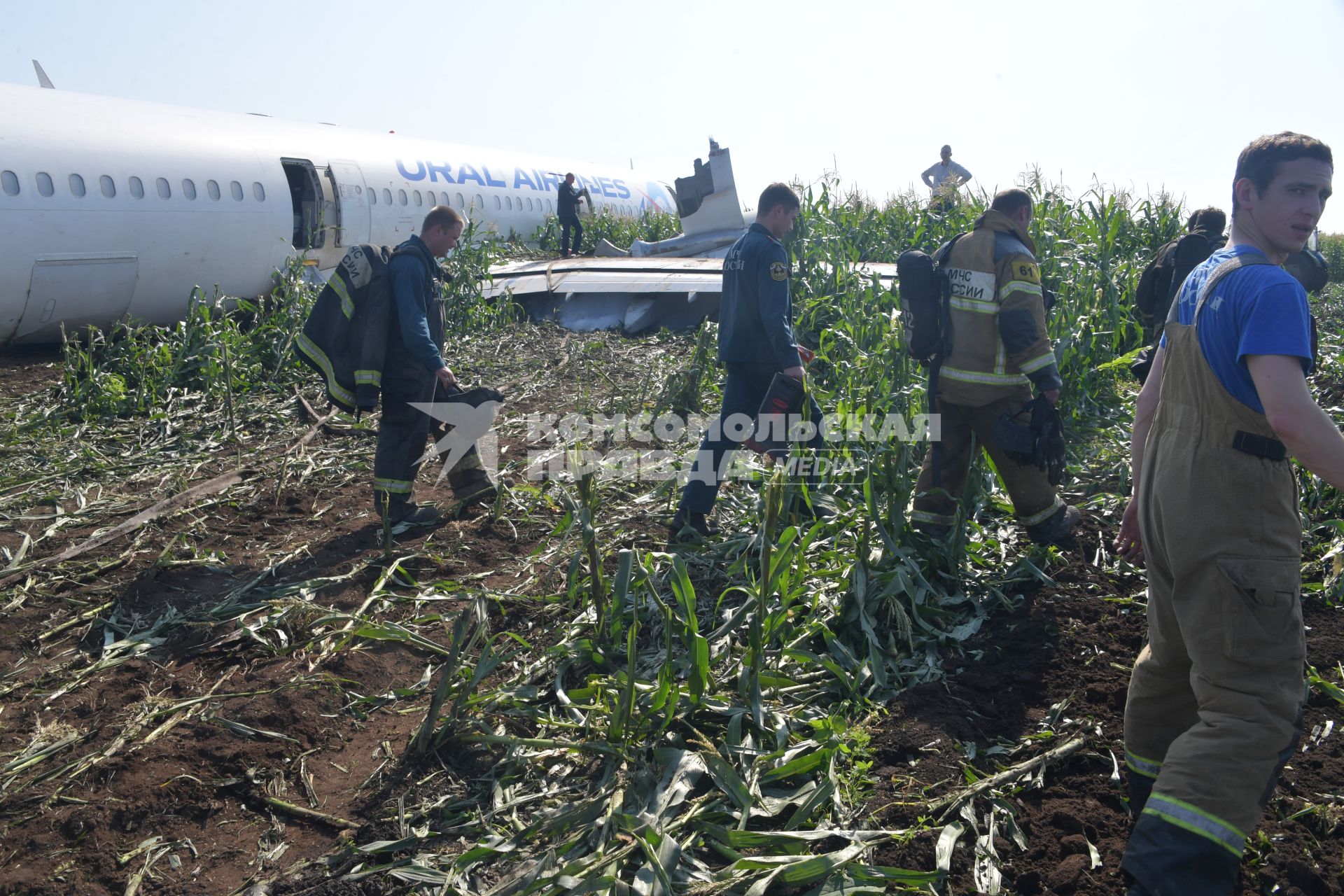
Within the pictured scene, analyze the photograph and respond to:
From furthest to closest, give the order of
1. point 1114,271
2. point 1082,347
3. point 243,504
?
point 1114,271 → point 1082,347 → point 243,504

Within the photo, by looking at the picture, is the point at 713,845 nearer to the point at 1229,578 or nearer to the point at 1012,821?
the point at 1012,821

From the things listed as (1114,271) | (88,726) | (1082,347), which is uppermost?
(1114,271)

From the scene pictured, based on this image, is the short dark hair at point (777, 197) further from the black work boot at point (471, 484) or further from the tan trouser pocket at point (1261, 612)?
the tan trouser pocket at point (1261, 612)

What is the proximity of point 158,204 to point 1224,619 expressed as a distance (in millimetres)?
11389

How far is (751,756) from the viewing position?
2.84m

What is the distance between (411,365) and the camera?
5.33 metres

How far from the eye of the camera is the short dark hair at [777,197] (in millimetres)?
4816

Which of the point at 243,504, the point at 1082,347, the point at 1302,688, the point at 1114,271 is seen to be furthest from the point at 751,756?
the point at 1114,271

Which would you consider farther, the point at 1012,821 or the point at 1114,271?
the point at 1114,271

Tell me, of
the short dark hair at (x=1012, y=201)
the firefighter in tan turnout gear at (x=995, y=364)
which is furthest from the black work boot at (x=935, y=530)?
the short dark hair at (x=1012, y=201)

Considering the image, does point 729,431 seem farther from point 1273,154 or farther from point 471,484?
point 1273,154

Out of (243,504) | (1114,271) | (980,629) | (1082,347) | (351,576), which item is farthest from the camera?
(1114,271)

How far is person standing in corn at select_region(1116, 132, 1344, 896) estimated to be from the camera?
205 cm

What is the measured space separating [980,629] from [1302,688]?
172 centimetres
